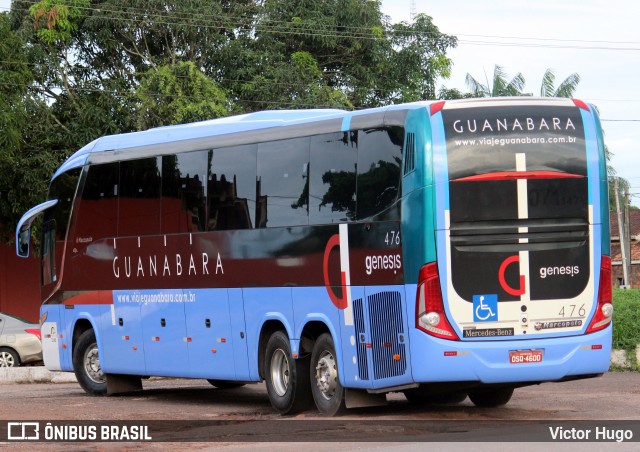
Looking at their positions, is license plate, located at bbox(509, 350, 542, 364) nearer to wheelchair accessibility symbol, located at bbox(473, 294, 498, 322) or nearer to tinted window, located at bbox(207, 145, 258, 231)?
wheelchair accessibility symbol, located at bbox(473, 294, 498, 322)

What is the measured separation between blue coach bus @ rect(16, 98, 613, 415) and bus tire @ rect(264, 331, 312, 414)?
0.09ft

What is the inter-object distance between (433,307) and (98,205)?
8.15m

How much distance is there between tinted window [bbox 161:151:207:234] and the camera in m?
17.5

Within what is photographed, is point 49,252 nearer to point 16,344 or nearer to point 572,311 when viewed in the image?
point 16,344

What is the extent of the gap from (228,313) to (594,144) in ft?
18.4

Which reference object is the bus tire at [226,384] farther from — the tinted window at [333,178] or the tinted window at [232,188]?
the tinted window at [333,178]

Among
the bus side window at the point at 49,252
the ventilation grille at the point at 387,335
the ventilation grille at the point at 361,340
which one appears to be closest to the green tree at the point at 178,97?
the bus side window at the point at 49,252

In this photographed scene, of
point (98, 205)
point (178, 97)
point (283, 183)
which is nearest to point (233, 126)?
point (283, 183)

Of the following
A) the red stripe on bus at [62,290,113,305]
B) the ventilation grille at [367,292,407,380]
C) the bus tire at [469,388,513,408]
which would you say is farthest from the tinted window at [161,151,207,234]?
the bus tire at [469,388,513,408]

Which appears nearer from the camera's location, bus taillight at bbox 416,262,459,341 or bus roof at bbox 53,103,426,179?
bus taillight at bbox 416,262,459,341

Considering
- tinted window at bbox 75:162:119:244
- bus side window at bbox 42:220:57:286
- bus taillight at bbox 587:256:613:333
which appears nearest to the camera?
bus taillight at bbox 587:256:613:333

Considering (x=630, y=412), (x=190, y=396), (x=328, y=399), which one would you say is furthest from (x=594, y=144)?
(x=190, y=396)

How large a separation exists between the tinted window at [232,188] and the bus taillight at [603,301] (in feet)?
15.4

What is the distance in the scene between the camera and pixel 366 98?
40.9 metres
